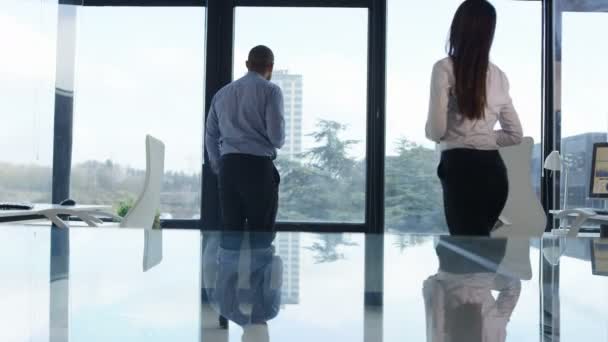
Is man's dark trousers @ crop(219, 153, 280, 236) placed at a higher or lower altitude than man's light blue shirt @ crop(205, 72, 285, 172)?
lower

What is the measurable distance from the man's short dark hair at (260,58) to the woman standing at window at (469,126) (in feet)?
4.27

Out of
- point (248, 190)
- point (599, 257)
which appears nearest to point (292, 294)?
point (599, 257)

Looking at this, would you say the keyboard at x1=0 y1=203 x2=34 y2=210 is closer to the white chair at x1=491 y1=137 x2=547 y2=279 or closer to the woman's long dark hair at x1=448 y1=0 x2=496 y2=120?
the woman's long dark hair at x1=448 y1=0 x2=496 y2=120

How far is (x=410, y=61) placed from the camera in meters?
5.72

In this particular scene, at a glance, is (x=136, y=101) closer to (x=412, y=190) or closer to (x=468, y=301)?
(x=412, y=190)

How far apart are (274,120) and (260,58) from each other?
Result: 0.38m

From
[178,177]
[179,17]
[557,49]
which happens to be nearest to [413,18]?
[557,49]

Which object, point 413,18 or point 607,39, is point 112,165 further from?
point 607,39

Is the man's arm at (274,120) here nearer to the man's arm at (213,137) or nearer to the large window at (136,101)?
the man's arm at (213,137)

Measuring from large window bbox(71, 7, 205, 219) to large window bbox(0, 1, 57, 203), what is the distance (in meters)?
0.59

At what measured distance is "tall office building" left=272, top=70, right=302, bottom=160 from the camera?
5.73 metres

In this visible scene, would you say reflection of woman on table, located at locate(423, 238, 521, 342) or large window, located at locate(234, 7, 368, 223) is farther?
large window, located at locate(234, 7, 368, 223)

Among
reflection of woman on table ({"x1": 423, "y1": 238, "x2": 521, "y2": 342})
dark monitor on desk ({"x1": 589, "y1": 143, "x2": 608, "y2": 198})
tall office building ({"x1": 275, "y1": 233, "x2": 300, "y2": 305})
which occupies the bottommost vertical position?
tall office building ({"x1": 275, "y1": 233, "x2": 300, "y2": 305})

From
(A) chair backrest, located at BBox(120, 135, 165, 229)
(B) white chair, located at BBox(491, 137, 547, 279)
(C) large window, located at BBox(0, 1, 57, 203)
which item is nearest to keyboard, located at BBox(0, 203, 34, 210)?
(A) chair backrest, located at BBox(120, 135, 165, 229)
